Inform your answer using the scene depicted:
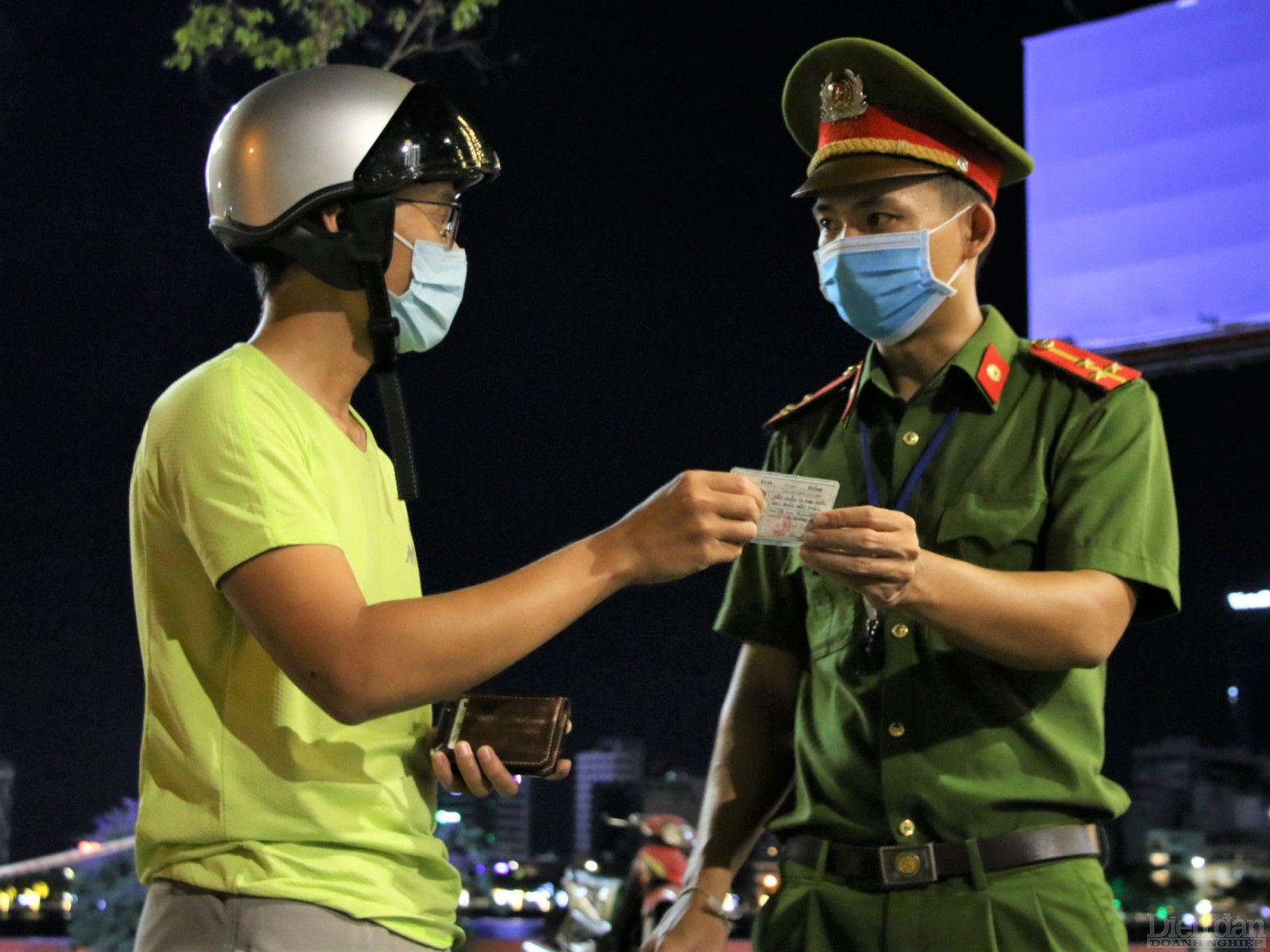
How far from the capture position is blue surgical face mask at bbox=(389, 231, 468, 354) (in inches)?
68.0

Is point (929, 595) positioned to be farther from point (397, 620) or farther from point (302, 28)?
point (302, 28)

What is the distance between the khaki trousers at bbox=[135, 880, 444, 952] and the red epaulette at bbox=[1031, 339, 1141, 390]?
1257mm

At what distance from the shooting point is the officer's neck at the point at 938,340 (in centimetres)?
214

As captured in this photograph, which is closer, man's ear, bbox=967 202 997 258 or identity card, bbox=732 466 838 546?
identity card, bbox=732 466 838 546

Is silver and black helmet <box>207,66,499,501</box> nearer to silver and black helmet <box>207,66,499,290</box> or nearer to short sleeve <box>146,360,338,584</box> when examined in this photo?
silver and black helmet <box>207,66,499,290</box>

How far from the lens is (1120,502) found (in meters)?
1.82

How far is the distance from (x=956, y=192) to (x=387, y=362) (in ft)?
3.36

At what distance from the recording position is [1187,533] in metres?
8.30

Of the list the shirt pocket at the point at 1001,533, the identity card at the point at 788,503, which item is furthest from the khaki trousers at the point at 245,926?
the shirt pocket at the point at 1001,533

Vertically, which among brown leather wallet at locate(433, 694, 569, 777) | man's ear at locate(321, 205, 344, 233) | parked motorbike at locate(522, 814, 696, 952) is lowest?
parked motorbike at locate(522, 814, 696, 952)

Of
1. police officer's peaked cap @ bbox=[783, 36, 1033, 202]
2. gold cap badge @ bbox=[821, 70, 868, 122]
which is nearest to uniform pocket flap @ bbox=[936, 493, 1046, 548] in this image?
police officer's peaked cap @ bbox=[783, 36, 1033, 202]

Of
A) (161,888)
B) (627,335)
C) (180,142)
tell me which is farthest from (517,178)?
(161,888)

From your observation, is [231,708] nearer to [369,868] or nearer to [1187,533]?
[369,868]

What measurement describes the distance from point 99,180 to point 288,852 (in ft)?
18.5
